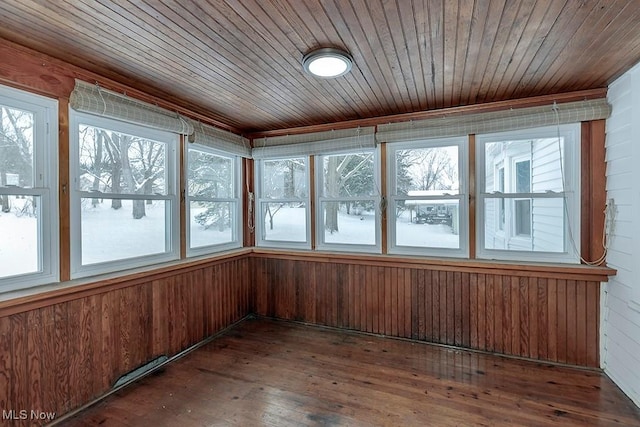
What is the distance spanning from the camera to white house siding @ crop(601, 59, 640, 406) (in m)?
2.16

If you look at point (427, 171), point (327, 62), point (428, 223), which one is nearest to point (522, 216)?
point (428, 223)

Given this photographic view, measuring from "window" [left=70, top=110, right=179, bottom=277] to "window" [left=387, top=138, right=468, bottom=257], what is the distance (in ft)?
7.34

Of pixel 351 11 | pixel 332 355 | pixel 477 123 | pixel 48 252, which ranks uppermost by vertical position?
pixel 351 11

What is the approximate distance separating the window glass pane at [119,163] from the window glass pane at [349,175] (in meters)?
1.74

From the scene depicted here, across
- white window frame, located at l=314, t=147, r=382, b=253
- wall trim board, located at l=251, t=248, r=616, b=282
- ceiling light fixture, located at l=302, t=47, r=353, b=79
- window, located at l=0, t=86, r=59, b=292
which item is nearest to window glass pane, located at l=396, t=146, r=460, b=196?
white window frame, located at l=314, t=147, r=382, b=253

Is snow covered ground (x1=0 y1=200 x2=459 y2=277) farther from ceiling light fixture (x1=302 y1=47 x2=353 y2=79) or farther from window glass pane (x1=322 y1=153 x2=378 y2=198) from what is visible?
ceiling light fixture (x1=302 y1=47 x2=353 y2=79)

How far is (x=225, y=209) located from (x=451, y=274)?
259cm

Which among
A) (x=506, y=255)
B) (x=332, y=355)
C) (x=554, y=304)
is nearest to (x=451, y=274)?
(x=506, y=255)

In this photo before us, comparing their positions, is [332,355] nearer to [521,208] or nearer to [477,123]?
[521,208]

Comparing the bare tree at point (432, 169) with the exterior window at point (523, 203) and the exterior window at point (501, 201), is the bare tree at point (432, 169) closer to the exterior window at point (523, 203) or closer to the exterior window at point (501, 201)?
the exterior window at point (501, 201)

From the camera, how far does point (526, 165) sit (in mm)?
2881

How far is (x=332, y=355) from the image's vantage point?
2898 mm

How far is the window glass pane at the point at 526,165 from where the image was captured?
2787 mm

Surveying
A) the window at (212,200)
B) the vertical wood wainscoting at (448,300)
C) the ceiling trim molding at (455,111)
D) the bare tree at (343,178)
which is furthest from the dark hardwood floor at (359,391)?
the ceiling trim molding at (455,111)
